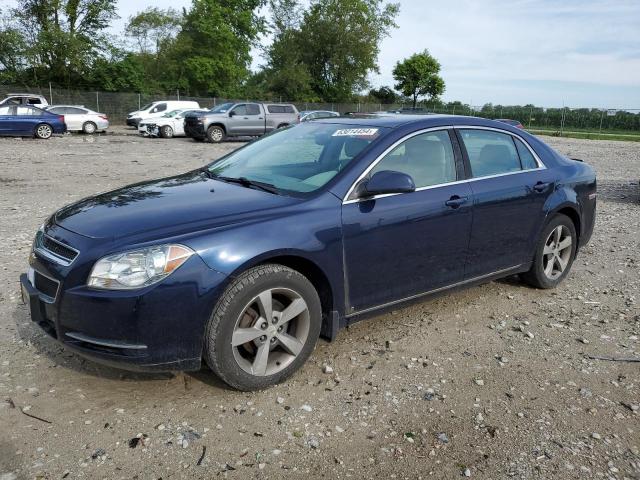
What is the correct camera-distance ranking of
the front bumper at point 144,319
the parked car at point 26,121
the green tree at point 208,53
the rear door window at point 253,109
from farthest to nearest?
1. the green tree at point 208,53
2. the rear door window at point 253,109
3. the parked car at point 26,121
4. the front bumper at point 144,319

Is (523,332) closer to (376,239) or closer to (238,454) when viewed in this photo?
(376,239)

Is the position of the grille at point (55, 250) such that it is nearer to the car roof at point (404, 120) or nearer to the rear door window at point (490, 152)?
the car roof at point (404, 120)

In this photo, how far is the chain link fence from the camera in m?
36.3

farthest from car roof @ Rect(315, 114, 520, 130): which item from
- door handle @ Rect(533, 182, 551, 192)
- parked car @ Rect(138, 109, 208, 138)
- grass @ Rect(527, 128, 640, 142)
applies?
grass @ Rect(527, 128, 640, 142)

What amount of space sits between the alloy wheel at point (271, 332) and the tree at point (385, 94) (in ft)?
208

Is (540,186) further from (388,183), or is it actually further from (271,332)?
(271,332)

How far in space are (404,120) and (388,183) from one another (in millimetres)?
910

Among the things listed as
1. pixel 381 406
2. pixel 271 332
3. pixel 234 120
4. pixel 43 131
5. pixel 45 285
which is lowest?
pixel 381 406

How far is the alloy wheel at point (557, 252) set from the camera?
507 cm

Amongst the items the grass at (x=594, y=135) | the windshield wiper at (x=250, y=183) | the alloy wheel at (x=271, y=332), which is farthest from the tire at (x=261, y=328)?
the grass at (x=594, y=135)

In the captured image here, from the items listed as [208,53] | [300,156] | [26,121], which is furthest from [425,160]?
[208,53]

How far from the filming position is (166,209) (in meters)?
3.39

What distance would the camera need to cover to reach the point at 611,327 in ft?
14.6

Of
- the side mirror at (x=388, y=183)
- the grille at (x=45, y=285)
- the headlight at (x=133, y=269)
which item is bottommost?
the grille at (x=45, y=285)
